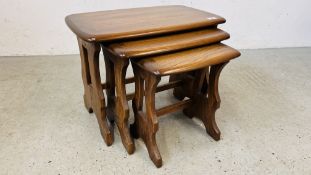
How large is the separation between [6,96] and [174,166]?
1317mm

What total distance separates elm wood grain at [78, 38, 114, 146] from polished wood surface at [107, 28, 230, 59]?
16 cm

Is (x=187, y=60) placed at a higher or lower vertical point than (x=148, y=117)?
higher

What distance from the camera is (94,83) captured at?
52.6 inches

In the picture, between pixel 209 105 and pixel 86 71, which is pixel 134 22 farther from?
pixel 209 105

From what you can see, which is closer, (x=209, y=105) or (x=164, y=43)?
(x=164, y=43)

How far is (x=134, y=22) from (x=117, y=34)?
0.67ft

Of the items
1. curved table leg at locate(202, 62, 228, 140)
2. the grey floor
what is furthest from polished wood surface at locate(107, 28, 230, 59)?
the grey floor

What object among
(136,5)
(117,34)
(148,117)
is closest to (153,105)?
(148,117)

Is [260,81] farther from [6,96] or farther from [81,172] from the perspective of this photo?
[6,96]

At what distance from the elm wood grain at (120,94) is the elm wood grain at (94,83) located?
68 mm

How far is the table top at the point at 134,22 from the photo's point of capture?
3.62 feet

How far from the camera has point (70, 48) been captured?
2.63m

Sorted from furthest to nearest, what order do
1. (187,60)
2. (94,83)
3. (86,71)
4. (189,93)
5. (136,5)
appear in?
(136,5)
(189,93)
(86,71)
(94,83)
(187,60)

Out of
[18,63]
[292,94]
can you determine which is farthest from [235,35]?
[18,63]
